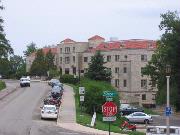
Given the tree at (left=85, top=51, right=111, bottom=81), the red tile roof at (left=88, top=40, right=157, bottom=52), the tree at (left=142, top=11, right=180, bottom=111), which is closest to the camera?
the tree at (left=142, top=11, right=180, bottom=111)

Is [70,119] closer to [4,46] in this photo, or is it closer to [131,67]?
[4,46]

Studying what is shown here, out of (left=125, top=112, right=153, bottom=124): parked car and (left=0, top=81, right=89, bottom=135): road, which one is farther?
(left=125, top=112, right=153, bottom=124): parked car

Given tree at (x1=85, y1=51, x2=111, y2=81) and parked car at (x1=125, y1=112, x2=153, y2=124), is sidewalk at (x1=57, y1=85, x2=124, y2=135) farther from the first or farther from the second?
tree at (x1=85, y1=51, x2=111, y2=81)

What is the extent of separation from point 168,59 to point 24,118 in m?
32.2

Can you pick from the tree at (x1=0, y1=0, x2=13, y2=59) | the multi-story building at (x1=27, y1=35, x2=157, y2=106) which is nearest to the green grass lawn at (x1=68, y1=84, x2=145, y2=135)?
the tree at (x1=0, y1=0, x2=13, y2=59)

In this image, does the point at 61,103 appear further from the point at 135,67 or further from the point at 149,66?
the point at 135,67

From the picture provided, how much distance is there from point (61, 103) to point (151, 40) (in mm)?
62924

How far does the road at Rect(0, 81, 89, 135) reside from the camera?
39.6 m

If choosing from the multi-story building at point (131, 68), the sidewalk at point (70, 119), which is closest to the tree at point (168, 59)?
the sidewalk at point (70, 119)

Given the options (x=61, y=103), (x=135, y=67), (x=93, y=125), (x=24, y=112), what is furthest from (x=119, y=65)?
(x=93, y=125)

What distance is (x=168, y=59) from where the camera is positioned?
76188mm

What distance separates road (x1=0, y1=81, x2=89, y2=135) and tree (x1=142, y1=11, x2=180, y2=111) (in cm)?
1689

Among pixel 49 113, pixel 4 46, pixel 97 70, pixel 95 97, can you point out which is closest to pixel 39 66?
pixel 4 46

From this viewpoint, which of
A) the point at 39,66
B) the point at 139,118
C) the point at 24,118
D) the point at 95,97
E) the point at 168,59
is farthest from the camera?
the point at 39,66
